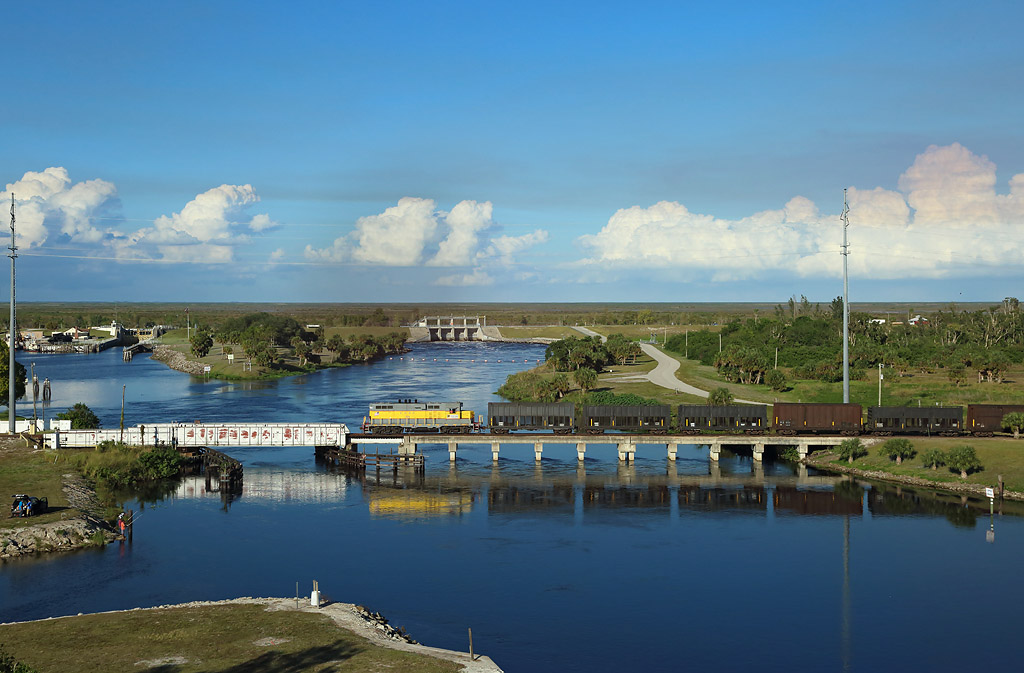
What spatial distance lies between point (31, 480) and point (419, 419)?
4281 cm

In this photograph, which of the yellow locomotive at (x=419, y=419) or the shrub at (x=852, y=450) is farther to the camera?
the yellow locomotive at (x=419, y=419)

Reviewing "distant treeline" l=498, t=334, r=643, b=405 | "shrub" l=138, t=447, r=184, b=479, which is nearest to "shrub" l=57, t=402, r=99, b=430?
"shrub" l=138, t=447, r=184, b=479

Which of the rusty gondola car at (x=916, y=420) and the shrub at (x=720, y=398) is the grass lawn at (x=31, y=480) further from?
the rusty gondola car at (x=916, y=420)

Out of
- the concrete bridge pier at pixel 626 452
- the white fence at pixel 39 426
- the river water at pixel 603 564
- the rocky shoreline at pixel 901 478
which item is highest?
the white fence at pixel 39 426

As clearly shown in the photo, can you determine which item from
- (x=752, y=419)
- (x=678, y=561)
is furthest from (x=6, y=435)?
(x=752, y=419)

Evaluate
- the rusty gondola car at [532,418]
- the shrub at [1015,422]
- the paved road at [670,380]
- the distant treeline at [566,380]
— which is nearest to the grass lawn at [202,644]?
the rusty gondola car at [532,418]

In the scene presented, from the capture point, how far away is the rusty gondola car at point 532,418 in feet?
365

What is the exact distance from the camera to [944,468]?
96688 mm

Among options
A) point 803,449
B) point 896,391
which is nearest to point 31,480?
point 803,449

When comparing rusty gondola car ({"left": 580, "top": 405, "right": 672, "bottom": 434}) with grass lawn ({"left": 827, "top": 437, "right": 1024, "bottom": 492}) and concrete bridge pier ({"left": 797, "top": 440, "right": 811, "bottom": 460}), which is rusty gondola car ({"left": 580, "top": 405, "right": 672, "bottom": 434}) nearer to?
concrete bridge pier ({"left": 797, "top": 440, "right": 811, "bottom": 460})

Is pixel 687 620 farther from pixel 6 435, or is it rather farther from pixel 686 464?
pixel 6 435

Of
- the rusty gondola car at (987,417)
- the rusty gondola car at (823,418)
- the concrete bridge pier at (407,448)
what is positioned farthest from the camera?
the rusty gondola car at (823,418)

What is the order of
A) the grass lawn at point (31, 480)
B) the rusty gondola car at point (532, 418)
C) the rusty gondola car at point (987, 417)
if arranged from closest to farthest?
the grass lawn at point (31, 480) → the rusty gondola car at point (987, 417) → the rusty gondola car at point (532, 418)

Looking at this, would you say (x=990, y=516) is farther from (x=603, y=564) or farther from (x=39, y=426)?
(x=39, y=426)
